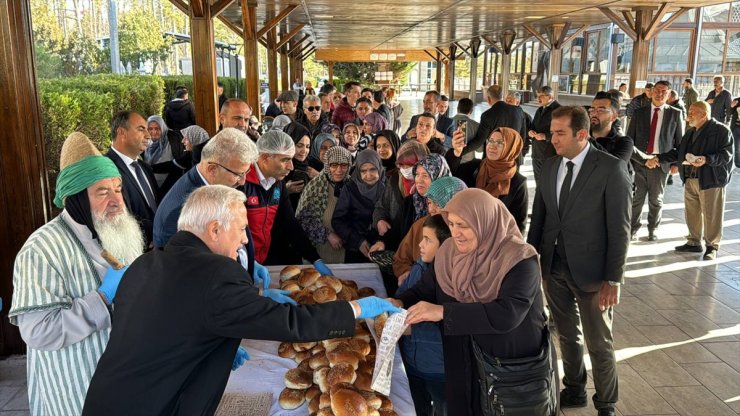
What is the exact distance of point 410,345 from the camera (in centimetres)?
272

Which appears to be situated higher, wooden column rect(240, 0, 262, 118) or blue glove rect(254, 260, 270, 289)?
wooden column rect(240, 0, 262, 118)

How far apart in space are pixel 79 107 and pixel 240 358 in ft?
18.3

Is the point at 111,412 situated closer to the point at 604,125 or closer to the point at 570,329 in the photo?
the point at 570,329

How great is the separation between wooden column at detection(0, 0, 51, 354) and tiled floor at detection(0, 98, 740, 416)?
0.77m

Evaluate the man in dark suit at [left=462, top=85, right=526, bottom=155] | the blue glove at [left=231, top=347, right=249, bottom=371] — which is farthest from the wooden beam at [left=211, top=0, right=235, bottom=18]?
the blue glove at [left=231, top=347, right=249, bottom=371]

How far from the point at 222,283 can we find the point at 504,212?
123 cm

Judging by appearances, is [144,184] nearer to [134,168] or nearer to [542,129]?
[134,168]

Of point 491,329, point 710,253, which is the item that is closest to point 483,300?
point 491,329

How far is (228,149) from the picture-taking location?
3.09 metres

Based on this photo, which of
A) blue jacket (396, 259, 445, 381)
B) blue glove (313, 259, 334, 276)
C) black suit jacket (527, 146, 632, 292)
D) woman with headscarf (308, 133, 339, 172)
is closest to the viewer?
blue jacket (396, 259, 445, 381)

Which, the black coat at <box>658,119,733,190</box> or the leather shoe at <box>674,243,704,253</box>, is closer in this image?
the black coat at <box>658,119,733,190</box>

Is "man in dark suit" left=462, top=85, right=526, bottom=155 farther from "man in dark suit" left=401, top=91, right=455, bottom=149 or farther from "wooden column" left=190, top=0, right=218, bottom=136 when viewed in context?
"wooden column" left=190, top=0, right=218, bottom=136

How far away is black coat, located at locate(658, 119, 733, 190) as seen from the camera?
6.38m

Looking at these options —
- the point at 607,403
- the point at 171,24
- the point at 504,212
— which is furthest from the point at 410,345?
the point at 171,24
